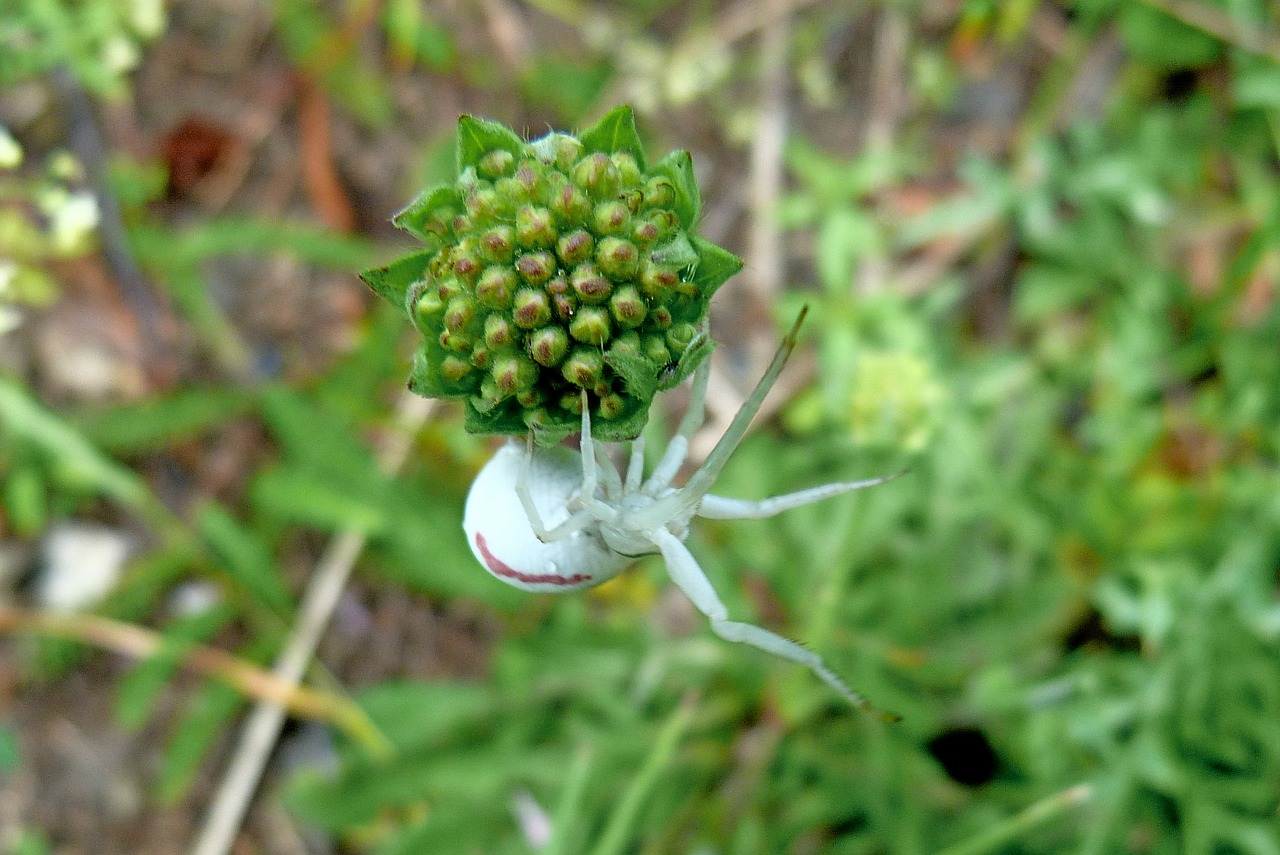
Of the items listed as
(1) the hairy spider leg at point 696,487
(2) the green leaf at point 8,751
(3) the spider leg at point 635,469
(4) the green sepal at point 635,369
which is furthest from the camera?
(2) the green leaf at point 8,751

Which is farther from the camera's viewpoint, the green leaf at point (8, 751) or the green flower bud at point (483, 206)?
the green leaf at point (8, 751)

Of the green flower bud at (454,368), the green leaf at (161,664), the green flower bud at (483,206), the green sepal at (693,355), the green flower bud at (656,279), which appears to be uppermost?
the green leaf at (161,664)

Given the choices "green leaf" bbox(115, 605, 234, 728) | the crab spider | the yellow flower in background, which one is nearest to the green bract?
the crab spider

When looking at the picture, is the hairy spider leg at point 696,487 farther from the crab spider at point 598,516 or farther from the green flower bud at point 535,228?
the green flower bud at point 535,228

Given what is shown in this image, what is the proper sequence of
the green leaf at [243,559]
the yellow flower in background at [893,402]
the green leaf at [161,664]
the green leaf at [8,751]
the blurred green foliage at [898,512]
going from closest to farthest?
the yellow flower in background at [893,402] → the blurred green foliage at [898,512] → the green leaf at [161,664] → the green leaf at [243,559] → the green leaf at [8,751]

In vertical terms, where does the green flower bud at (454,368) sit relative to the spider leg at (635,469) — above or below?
below

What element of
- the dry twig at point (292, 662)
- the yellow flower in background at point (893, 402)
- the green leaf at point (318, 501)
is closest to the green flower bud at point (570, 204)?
the yellow flower in background at point (893, 402)

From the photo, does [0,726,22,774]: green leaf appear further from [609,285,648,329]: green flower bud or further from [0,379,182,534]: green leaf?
[609,285,648,329]: green flower bud

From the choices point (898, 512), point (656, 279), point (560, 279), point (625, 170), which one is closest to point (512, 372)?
point (560, 279)
